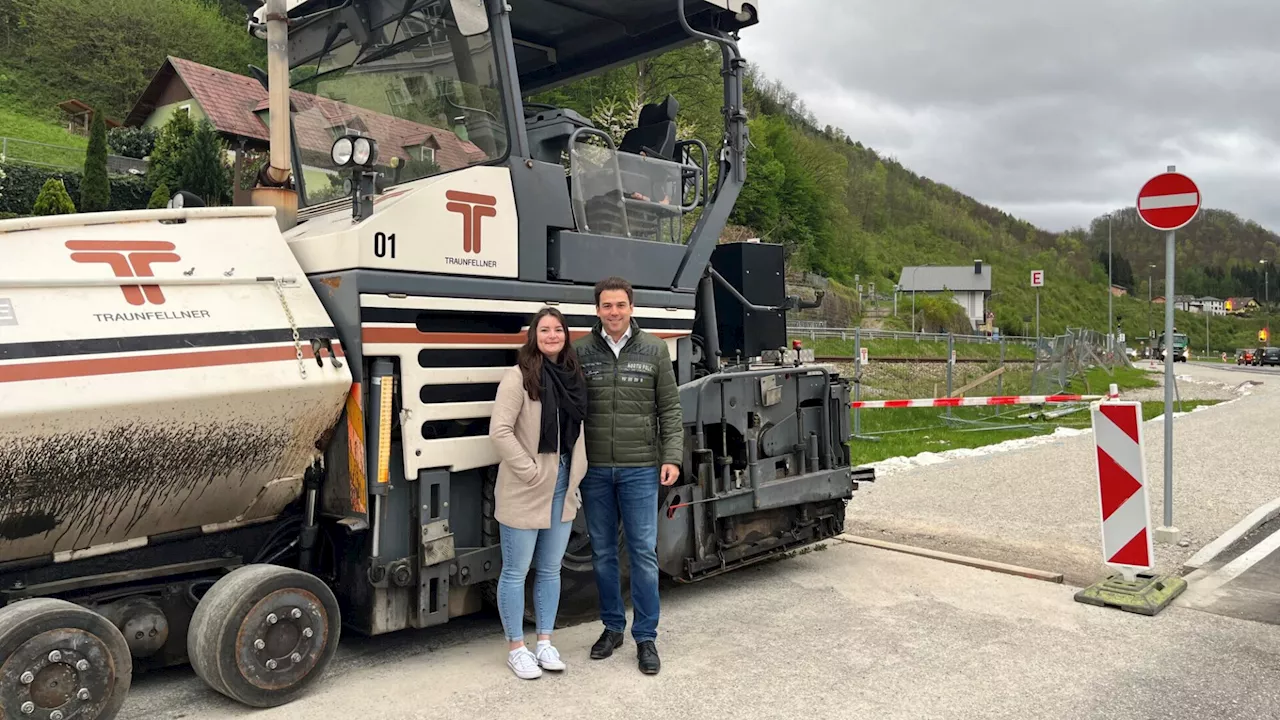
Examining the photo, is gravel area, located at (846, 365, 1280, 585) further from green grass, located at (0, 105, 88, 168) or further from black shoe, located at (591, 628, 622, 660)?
green grass, located at (0, 105, 88, 168)

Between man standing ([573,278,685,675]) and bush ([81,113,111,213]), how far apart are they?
79.6ft

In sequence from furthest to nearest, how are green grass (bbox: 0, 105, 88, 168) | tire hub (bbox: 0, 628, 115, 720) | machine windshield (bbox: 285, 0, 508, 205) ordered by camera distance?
green grass (bbox: 0, 105, 88, 168)
machine windshield (bbox: 285, 0, 508, 205)
tire hub (bbox: 0, 628, 115, 720)

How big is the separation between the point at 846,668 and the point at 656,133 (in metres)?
3.28

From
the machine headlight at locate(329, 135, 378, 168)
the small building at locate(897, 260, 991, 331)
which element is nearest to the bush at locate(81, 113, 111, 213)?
the machine headlight at locate(329, 135, 378, 168)

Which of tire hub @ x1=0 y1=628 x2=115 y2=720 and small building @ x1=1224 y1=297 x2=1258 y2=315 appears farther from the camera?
small building @ x1=1224 y1=297 x2=1258 y2=315

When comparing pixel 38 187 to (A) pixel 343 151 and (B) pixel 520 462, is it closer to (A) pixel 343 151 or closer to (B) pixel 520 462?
(A) pixel 343 151

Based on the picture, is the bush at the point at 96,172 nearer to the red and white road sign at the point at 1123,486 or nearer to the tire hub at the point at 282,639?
the tire hub at the point at 282,639

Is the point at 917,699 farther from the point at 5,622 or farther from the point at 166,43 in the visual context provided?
the point at 166,43

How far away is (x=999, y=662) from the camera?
14.4 ft

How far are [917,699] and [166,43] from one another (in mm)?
55383

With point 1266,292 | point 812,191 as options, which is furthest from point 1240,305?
point 812,191

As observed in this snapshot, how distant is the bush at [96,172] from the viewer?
2411cm

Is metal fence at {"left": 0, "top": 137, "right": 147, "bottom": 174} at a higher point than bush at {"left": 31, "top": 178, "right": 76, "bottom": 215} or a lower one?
higher

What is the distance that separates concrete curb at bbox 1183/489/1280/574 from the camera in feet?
21.5
